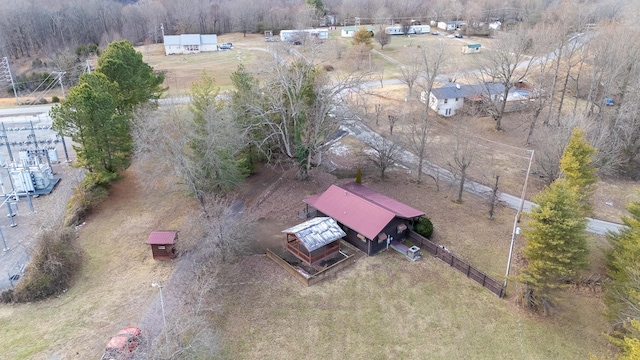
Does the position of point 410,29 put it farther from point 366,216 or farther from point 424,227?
point 366,216

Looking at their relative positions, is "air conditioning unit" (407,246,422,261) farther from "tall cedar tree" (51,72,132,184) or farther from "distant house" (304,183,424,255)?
"tall cedar tree" (51,72,132,184)

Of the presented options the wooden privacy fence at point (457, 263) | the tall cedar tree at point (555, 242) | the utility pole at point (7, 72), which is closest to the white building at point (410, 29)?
the utility pole at point (7, 72)

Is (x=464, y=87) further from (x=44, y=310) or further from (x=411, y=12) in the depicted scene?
(x=411, y=12)

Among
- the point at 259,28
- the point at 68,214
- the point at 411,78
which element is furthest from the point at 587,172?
the point at 259,28

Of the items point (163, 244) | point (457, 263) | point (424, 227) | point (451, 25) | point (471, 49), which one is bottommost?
point (457, 263)

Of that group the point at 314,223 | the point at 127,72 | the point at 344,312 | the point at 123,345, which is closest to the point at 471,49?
the point at 127,72
